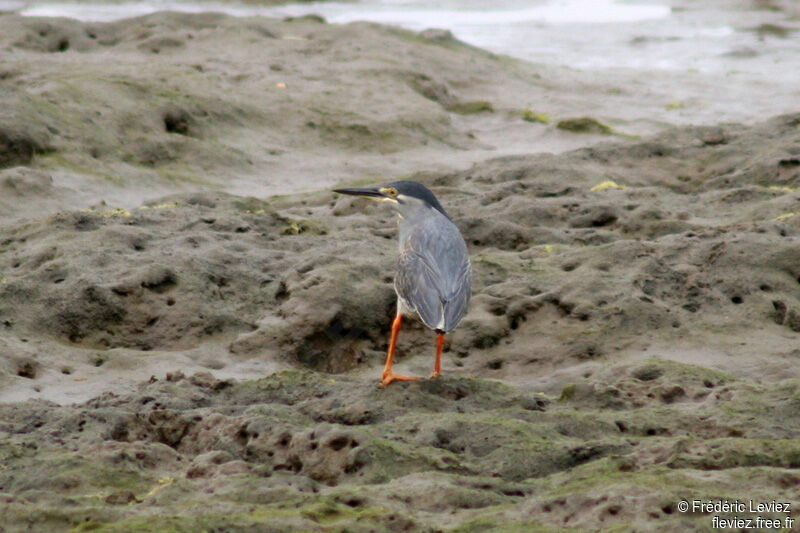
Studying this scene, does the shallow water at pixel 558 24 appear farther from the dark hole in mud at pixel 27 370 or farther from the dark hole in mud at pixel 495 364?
the dark hole in mud at pixel 27 370

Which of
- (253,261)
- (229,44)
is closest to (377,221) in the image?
(253,261)

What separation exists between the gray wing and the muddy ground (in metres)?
0.27

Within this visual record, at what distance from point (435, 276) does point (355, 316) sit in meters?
1.04

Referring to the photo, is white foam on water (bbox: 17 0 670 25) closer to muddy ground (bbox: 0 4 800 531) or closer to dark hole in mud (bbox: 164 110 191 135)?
muddy ground (bbox: 0 4 800 531)

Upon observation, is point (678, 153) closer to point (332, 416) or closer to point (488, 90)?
point (488, 90)

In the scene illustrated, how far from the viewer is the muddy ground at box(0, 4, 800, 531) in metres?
3.60

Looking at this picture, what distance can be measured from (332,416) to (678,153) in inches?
217

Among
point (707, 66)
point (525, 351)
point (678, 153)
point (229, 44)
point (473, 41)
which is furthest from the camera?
point (473, 41)

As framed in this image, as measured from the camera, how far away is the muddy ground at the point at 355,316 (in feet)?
11.8

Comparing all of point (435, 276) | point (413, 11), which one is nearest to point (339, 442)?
point (435, 276)

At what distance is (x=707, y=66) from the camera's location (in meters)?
15.5

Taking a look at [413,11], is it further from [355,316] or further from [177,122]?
[355,316]

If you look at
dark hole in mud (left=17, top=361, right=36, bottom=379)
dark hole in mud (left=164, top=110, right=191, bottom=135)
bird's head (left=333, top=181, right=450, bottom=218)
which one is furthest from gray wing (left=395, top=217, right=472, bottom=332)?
dark hole in mud (left=164, top=110, right=191, bottom=135)

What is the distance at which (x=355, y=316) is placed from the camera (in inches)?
232
